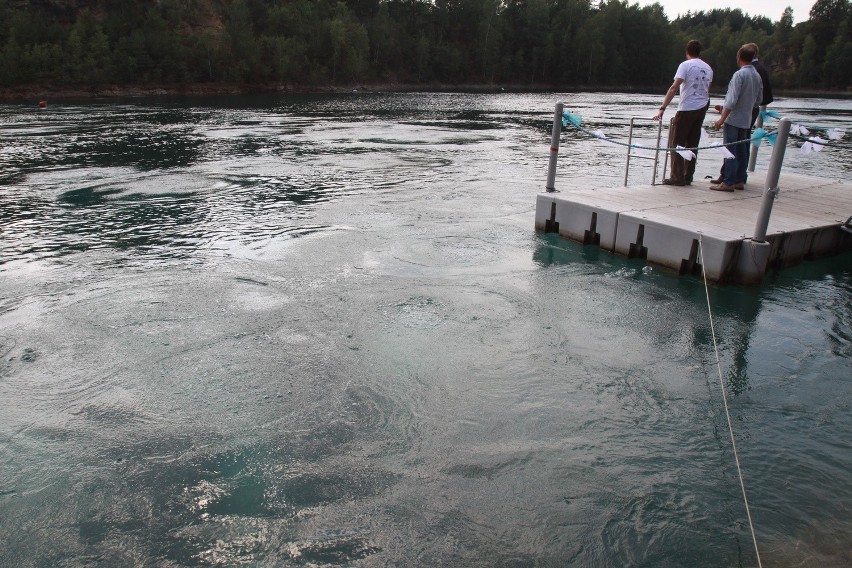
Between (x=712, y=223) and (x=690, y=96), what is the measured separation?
9.81 feet

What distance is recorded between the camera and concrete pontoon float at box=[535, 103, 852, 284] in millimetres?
7695

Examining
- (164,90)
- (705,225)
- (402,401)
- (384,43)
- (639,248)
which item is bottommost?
(164,90)

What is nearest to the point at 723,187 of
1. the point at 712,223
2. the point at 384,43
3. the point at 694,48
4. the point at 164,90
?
the point at 694,48

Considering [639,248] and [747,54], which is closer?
[639,248]

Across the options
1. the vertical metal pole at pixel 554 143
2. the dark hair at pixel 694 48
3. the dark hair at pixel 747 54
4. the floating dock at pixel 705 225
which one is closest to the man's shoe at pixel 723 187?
the floating dock at pixel 705 225

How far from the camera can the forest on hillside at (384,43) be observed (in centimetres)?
6594

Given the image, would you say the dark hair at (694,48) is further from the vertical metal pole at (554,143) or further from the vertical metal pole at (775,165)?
the vertical metal pole at (775,165)

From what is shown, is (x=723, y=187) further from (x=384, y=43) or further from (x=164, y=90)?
(x=384, y=43)

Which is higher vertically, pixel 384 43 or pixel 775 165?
pixel 384 43

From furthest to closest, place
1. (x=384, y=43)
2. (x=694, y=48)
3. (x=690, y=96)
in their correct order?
(x=384, y=43), (x=690, y=96), (x=694, y=48)

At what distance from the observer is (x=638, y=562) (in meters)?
3.62

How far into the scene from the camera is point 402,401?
208 inches

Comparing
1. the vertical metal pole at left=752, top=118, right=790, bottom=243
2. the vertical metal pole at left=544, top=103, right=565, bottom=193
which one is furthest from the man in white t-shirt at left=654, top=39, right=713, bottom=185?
the vertical metal pole at left=752, top=118, right=790, bottom=243

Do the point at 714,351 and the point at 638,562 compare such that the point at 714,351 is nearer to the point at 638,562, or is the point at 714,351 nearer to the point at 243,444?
the point at 638,562
